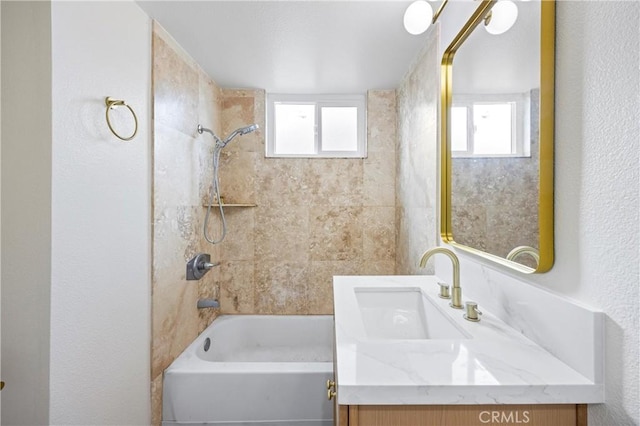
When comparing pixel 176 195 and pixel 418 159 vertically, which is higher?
pixel 418 159

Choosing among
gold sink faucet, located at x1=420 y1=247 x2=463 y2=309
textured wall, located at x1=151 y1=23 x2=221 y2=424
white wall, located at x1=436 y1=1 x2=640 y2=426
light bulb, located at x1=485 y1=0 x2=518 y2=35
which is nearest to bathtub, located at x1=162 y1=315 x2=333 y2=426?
textured wall, located at x1=151 y1=23 x2=221 y2=424

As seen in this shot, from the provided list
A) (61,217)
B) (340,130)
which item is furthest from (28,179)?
(340,130)

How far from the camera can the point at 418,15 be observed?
1.19m

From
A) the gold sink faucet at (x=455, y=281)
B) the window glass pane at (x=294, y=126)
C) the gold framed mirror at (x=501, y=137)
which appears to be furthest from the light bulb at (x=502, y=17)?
the window glass pane at (x=294, y=126)

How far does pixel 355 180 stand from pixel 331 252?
61cm

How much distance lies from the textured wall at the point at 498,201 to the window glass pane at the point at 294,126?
1.49 metres

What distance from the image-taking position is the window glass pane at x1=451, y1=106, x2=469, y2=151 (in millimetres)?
1115

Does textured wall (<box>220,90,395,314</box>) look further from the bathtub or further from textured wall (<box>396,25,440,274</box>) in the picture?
the bathtub

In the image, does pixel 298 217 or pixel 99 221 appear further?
pixel 298 217

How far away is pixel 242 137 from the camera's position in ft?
7.52

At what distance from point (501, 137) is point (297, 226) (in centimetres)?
163

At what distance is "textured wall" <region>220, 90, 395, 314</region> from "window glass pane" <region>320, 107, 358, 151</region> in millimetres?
203

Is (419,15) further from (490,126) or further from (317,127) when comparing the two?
(317,127)

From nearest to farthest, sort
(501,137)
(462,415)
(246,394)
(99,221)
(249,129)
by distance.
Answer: (462,415) < (501,137) < (99,221) < (246,394) < (249,129)
